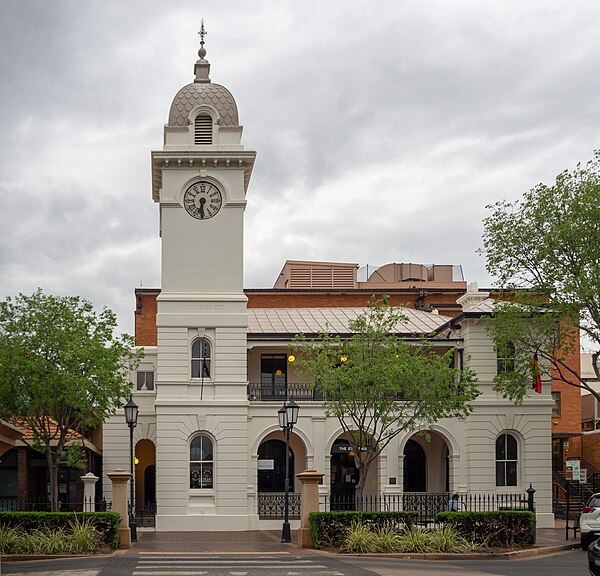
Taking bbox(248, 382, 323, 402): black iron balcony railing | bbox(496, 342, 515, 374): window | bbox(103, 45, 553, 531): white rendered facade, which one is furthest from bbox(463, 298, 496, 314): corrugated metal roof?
bbox(248, 382, 323, 402): black iron balcony railing

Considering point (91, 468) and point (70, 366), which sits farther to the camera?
point (91, 468)

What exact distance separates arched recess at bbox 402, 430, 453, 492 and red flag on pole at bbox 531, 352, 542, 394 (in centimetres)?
516

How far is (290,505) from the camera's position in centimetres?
4169

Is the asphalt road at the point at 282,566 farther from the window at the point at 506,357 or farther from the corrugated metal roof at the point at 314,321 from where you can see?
the corrugated metal roof at the point at 314,321

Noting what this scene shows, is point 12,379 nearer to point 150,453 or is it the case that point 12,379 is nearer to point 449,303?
point 150,453

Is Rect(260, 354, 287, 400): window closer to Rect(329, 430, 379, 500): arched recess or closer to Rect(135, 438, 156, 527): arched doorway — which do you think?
Rect(329, 430, 379, 500): arched recess

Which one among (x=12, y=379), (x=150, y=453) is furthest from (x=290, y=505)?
(x=12, y=379)

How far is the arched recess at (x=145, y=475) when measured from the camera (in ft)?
154

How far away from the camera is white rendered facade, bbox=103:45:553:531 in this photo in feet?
135

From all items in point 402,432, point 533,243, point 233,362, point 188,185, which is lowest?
point 402,432

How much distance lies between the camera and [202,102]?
1704 inches

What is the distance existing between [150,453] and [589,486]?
1970cm

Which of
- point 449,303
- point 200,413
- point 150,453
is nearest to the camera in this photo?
point 200,413

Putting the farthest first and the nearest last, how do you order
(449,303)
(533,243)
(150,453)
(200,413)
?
(449,303), (150,453), (200,413), (533,243)
